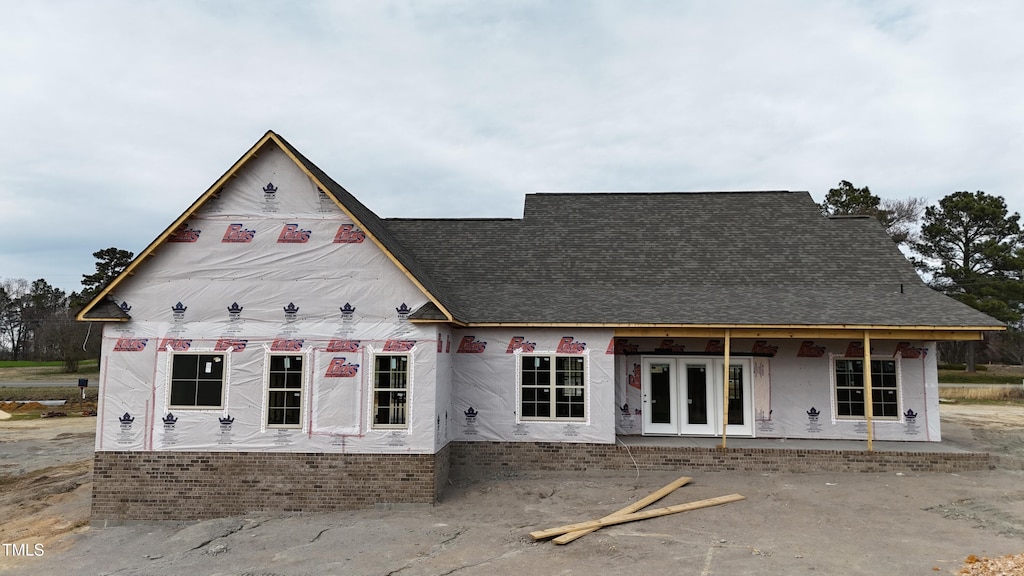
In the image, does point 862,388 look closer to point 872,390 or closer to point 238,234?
point 872,390

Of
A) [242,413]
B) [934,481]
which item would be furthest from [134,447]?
[934,481]

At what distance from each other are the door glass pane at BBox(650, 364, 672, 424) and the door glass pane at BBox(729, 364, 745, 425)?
1377mm

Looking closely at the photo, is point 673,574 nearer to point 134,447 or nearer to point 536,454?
point 536,454

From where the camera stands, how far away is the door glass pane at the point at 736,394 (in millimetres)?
14039

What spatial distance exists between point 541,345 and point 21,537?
9945 millimetres

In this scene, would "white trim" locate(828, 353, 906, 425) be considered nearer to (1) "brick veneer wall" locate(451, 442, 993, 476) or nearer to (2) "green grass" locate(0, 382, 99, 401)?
(1) "brick veneer wall" locate(451, 442, 993, 476)

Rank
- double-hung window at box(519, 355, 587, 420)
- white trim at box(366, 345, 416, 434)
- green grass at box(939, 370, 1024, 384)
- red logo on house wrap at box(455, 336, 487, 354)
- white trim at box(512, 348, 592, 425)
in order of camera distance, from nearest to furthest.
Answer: white trim at box(366, 345, 416, 434) < white trim at box(512, 348, 592, 425) < double-hung window at box(519, 355, 587, 420) < red logo on house wrap at box(455, 336, 487, 354) < green grass at box(939, 370, 1024, 384)

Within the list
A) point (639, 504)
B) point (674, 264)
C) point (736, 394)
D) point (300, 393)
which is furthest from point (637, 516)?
point (674, 264)

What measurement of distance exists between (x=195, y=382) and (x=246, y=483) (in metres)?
2.08

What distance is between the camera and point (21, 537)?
10.5 m

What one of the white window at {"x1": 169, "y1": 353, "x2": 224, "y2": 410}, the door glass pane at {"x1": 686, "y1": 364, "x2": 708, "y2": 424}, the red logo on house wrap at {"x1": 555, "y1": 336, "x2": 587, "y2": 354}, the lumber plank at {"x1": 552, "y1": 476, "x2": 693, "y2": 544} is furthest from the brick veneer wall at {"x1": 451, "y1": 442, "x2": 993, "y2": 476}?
the white window at {"x1": 169, "y1": 353, "x2": 224, "y2": 410}

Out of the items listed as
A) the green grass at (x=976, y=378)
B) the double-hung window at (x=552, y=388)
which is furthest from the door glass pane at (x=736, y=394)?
the green grass at (x=976, y=378)

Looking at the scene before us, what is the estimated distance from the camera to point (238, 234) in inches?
453

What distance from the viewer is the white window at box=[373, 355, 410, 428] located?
1115 centimetres
